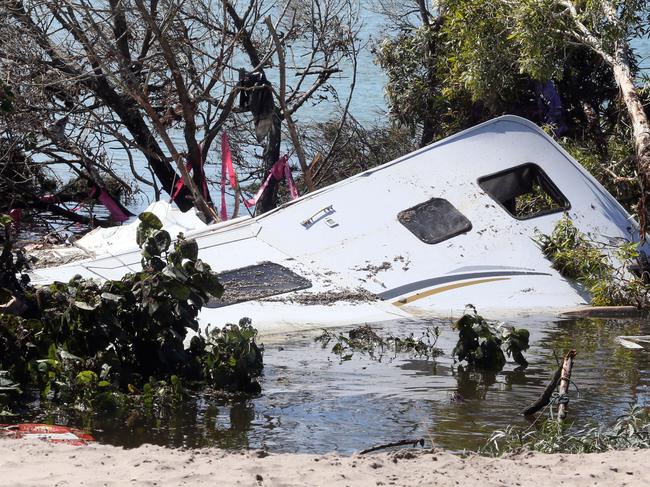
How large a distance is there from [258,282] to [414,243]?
1.60 metres

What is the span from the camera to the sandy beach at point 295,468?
16.8 feet

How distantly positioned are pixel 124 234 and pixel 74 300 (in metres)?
3.95

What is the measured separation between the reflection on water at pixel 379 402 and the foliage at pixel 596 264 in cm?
119

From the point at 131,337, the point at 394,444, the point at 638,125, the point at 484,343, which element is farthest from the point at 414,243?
the point at 394,444

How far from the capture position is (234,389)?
760cm

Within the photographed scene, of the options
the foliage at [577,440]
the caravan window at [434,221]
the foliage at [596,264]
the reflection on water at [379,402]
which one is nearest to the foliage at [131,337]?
the reflection on water at [379,402]

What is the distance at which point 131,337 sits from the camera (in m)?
7.63

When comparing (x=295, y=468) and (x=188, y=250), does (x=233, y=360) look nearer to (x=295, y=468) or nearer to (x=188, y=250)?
(x=188, y=250)

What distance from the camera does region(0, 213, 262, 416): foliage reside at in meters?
7.29

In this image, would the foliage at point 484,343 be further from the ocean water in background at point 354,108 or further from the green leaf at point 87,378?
the ocean water in background at point 354,108

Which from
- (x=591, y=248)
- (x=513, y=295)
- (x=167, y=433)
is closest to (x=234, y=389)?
(x=167, y=433)

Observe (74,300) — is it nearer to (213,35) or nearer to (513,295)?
(513,295)

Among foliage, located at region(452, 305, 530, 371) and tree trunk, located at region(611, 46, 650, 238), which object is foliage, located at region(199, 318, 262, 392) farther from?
tree trunk, located at region(611, 46, 650, 238)

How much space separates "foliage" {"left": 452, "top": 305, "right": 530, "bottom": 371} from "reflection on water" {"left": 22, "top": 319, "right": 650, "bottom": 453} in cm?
10
